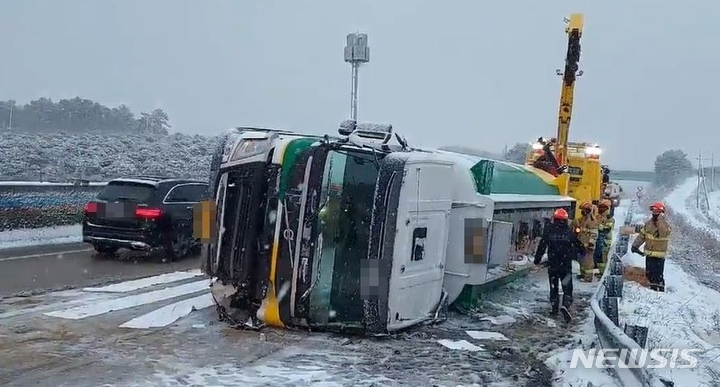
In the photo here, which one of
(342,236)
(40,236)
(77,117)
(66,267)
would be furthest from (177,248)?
(77,117)

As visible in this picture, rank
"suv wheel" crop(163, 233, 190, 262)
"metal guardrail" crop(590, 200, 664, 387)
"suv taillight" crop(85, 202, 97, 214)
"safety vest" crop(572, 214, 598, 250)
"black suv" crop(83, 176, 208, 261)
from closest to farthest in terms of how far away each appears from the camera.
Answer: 1. "metal guardrail" crop(590, 200, 664, 387)
2. "black suv" crop(83, 176, 208, 261)
3. "suv taillight" crop(85, 202, 97, 214)
4. "suv wheel" crop(163, 233, 190, 262)
5. "safety vest" crop(572, 214, 598, 250)

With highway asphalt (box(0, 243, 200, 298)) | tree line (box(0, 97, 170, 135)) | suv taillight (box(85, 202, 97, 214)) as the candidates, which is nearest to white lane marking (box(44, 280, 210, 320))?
highway asphalt (box(0, 243, 200, 298))

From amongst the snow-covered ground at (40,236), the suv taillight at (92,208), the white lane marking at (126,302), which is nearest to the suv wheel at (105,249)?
the suv taillight at (92,208)

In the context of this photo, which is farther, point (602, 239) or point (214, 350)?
point (602, 239)

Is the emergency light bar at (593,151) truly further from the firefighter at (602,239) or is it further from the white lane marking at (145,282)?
the white lane marking at (145,282)

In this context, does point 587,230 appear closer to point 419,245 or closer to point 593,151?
point 593,151

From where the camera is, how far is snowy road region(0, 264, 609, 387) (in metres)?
5.92

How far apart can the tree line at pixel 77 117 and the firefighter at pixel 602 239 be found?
116ft

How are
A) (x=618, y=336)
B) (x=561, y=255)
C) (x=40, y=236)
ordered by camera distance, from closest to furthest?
(x=618, y=336) → (x=561, y=255) → (x=40, y=236)

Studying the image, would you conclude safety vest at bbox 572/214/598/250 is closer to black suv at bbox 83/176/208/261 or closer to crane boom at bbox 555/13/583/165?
crane boom at bbox 555/13/583/165

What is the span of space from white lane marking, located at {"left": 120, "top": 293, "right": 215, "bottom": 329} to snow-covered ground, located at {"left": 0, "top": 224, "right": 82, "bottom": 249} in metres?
7.39

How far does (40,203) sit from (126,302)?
29.9ft

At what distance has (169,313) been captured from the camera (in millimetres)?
8445

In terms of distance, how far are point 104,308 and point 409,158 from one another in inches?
156
